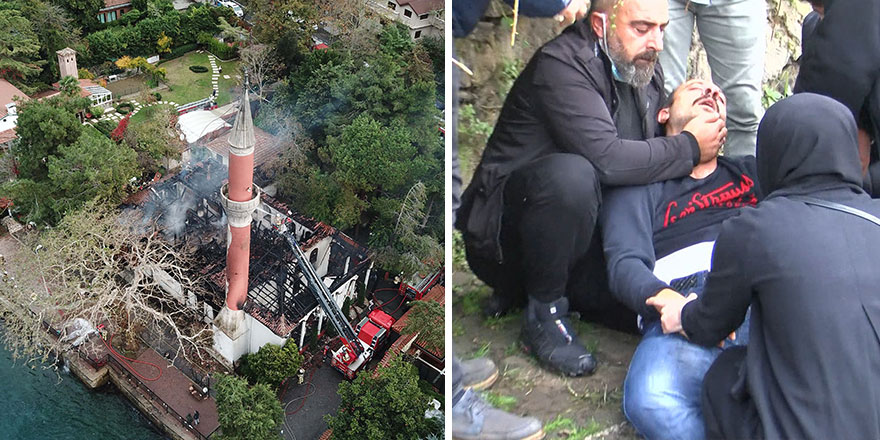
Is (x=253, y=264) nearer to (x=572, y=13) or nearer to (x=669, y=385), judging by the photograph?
(x=572, y=13)

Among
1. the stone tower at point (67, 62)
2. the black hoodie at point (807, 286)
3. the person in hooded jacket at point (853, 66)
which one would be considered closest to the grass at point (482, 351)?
the black hoodie at point (807, 286)

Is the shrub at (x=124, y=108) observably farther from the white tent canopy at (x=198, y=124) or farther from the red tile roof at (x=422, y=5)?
the red tile roof at (x=422, y=5)

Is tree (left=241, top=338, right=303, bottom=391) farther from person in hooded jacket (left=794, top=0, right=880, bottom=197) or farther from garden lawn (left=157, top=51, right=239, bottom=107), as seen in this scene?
garden lawn (left=157, top=51, right=239, bottom=107)

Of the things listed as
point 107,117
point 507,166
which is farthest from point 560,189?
point 107,117

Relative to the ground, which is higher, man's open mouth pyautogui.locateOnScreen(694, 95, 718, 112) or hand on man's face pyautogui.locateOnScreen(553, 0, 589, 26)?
hand on man's face pyautogui.locateOnScreen(553, 0, 589, 26)

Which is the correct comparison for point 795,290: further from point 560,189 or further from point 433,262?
point 433,262

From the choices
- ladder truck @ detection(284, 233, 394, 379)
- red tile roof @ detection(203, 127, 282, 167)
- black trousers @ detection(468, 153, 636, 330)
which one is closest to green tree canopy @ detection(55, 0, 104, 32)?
red tile roof @ detection(203, 127, 282, 167)
